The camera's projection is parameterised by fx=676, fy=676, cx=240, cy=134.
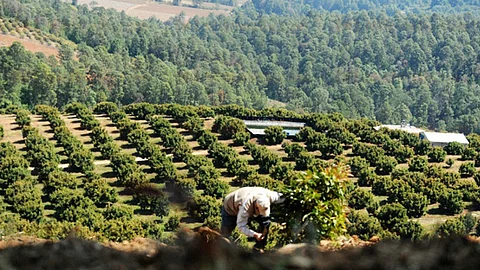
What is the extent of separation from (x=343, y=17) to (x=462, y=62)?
32.8m

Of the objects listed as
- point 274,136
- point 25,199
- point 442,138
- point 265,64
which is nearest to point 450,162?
point 274,136

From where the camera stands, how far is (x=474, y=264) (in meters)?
3.95

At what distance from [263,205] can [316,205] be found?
22.4 inches

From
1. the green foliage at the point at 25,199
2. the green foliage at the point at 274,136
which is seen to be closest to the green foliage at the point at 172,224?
the green foliage at the point at 25,199

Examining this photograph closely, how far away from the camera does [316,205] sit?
6828 mm

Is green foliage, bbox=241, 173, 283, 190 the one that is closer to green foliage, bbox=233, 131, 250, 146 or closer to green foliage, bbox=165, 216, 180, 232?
green foliage, bbox=165, 216, 180, 232

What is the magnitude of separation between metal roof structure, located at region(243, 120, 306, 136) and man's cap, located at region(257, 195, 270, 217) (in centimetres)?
3640

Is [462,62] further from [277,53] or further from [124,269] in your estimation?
[124,269]

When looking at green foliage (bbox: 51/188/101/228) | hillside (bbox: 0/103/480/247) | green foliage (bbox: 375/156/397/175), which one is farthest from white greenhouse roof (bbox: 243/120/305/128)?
green foliage (bbox: 51/188/101/228)

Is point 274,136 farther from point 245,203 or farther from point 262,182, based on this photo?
point 245,203

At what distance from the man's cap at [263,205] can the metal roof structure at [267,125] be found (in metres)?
36.4

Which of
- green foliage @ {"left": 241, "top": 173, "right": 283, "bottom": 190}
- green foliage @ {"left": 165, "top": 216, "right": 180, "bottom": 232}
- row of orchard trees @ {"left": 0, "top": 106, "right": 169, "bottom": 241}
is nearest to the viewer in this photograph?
row of orchard trees @ {"left": 0, "top": 106, "right": 169, "bottom": 241}

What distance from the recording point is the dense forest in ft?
248

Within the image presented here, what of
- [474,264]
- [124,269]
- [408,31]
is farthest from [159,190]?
[408,31]
